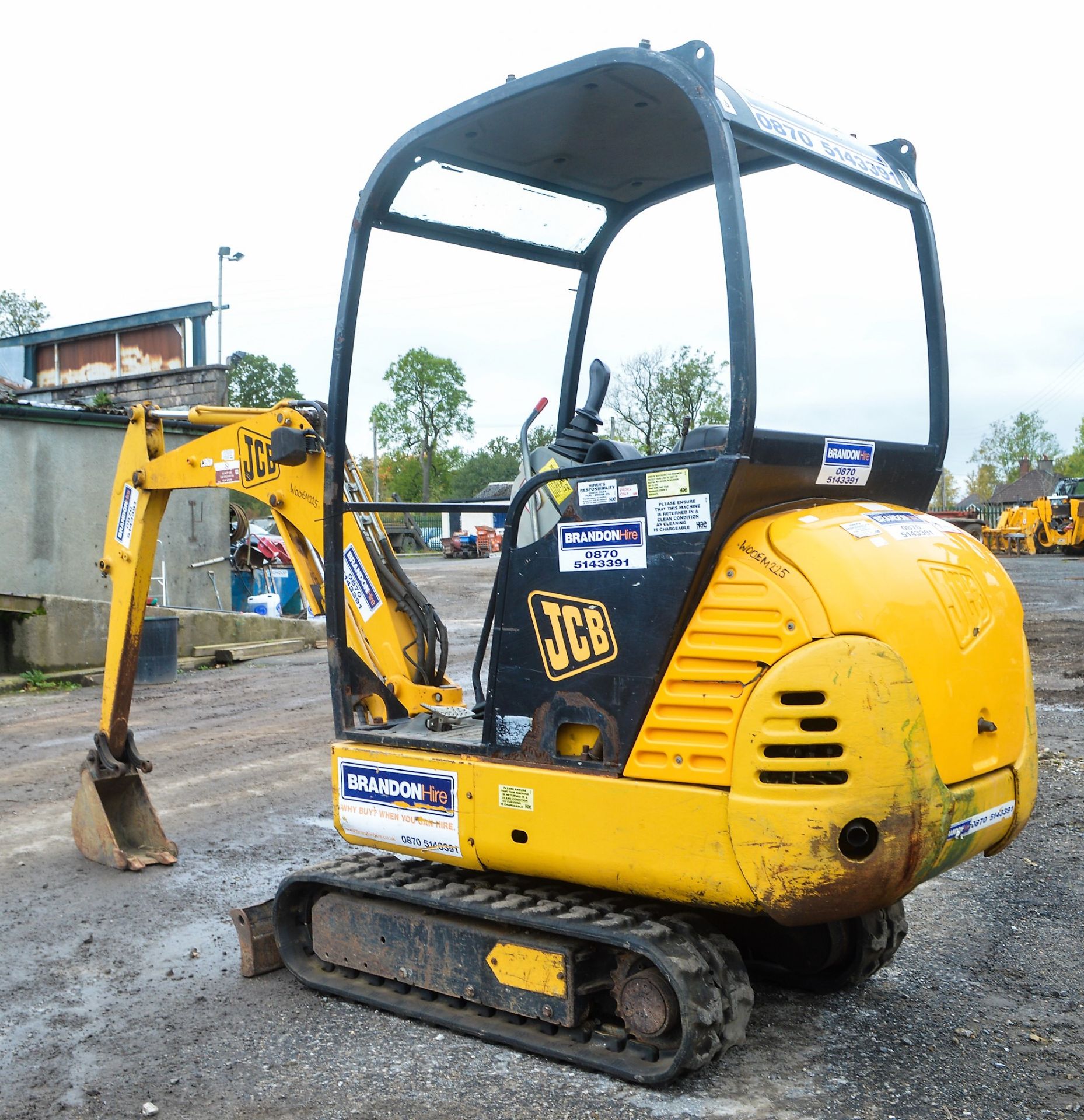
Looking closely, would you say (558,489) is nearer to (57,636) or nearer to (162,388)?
(57,636)

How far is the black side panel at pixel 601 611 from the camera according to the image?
3166 mm

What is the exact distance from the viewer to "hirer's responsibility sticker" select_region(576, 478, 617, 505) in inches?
131

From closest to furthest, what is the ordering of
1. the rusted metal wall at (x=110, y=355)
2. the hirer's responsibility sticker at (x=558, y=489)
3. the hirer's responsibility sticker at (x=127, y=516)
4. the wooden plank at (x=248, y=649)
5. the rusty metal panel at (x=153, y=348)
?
the hirer's responsibility sticker at (x=558, y=489)
the hirer's responsibility sticker at (x=127, y=516)
the wooden plank at (x=248, y=649)
the rusty metal panel at (x=153, y=348)
the rusted metal wall at (x=110, y=355)

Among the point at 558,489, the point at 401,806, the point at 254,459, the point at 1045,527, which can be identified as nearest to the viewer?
the point at 558,489

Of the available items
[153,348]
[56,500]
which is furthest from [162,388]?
[56,500]

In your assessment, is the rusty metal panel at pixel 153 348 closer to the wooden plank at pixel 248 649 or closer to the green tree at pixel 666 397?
the wooden plank at pixel 248 649

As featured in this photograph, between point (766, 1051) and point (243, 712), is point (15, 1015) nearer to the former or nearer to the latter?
point (766, 1051)

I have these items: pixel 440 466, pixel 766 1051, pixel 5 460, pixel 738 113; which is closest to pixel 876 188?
pixel 738 113

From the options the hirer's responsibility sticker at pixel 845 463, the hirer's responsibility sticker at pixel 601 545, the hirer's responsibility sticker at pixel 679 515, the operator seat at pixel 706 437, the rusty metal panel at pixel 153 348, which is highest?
the rusty metal panel at pixel 153 348

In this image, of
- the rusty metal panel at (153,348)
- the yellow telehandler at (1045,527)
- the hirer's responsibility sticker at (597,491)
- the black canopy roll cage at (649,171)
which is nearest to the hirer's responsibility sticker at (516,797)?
the hirer's responsibility sticker at (597,491)

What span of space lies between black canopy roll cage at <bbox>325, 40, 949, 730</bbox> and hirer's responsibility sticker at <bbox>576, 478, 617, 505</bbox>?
406 mm

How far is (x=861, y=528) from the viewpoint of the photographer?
10.6 feet

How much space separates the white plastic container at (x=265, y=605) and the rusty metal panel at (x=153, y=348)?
8.12 meters

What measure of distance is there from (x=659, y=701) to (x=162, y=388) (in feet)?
65.1
